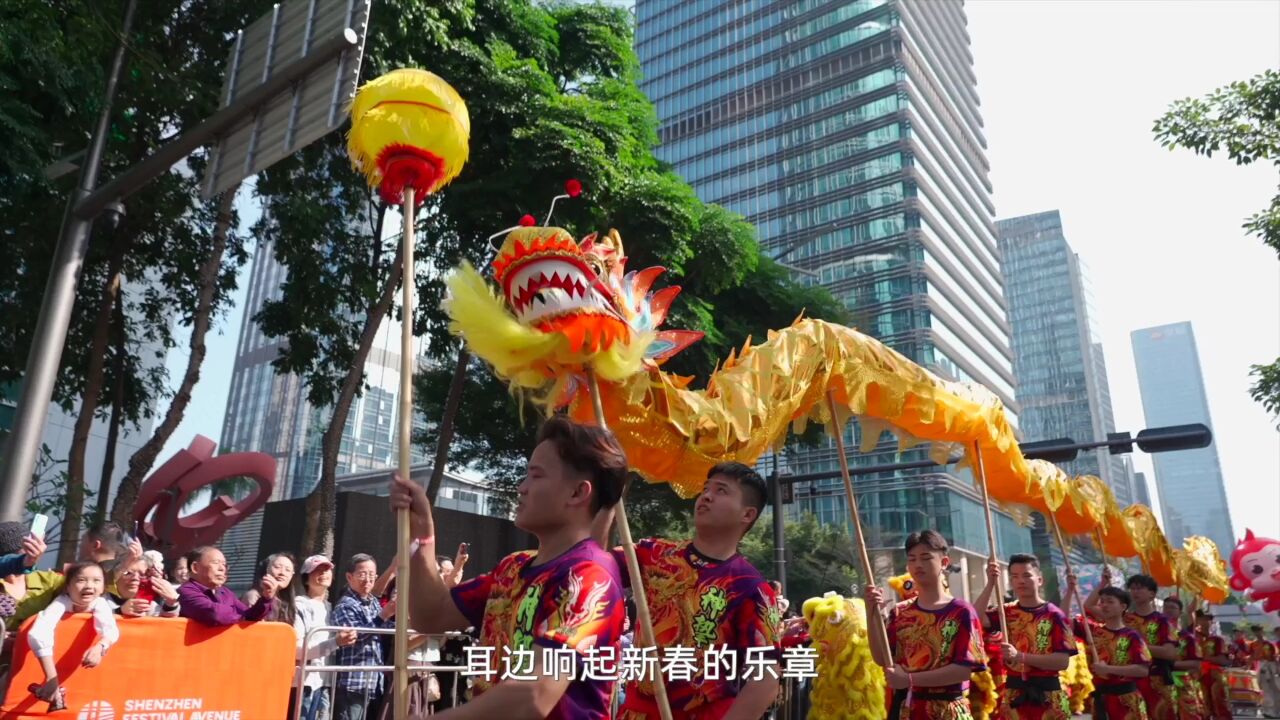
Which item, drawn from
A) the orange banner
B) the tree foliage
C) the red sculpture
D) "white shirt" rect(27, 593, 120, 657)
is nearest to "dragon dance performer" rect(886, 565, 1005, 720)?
the orange banner

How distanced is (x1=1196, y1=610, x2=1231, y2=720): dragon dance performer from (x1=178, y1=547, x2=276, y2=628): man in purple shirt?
11253 mm

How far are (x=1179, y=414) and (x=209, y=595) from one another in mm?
166857

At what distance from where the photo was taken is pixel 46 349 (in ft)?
21.0

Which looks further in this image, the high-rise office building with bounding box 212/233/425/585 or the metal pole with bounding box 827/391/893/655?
the high-rise office building with bounding box 212/233/425/585

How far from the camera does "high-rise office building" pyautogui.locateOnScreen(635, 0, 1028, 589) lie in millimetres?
51219

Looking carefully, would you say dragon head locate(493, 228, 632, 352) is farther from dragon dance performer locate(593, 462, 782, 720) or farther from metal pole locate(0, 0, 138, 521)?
metal pole locate(0, 0, 138, 521)

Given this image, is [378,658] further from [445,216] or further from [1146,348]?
[1146,348]

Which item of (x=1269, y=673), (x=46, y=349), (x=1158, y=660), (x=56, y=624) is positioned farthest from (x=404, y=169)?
(x=1269, y=673)

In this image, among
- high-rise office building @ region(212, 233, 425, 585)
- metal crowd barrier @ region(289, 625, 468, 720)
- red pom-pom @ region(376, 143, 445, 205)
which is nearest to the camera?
red pom-pom @ region(376, 143, 445, 205)

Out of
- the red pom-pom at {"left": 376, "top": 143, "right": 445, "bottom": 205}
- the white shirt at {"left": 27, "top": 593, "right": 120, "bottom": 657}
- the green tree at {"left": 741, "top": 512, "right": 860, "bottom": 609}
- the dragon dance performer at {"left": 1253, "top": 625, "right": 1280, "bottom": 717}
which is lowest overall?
the dragon dance performer at {"left": 1253, "top": 625, "right": 1280, "bottom": 717}

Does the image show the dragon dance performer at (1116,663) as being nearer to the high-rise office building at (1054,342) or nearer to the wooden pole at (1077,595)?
the wooden pole at (1077,595)

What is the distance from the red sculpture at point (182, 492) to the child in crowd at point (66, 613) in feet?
31.3

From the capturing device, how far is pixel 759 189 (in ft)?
193

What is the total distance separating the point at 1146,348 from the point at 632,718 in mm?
170888
